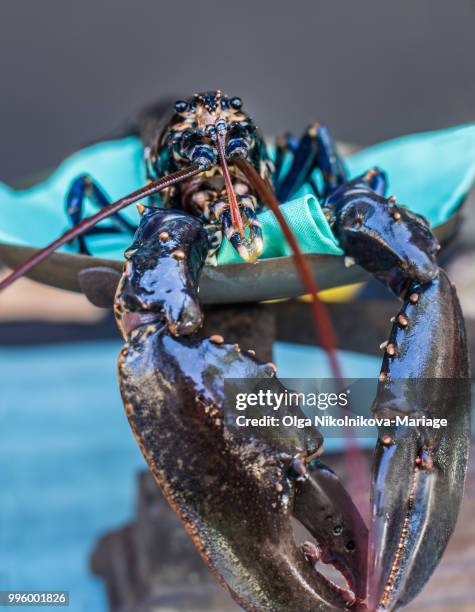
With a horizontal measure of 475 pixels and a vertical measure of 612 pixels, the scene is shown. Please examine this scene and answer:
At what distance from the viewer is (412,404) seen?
631mm

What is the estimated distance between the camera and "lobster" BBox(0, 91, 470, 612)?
1.88 ft

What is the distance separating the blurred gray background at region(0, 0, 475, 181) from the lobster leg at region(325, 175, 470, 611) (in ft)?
5.19

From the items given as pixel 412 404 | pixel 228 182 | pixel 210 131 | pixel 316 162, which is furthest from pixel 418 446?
pixel 316 162

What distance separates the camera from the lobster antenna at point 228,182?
0.69 meters

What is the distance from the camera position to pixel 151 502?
44.5 inches

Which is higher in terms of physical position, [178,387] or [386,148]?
[386,148]

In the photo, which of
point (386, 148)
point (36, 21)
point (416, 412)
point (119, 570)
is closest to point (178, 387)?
point (416, 412)

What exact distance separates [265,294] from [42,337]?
3.45ft

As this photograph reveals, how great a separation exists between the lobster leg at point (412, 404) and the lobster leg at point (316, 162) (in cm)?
33

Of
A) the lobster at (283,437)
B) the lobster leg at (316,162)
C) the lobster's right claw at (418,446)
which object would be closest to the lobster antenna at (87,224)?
the lobster at (283,437)

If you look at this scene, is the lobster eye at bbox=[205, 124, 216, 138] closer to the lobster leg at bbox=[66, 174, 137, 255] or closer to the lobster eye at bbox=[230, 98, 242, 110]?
the lobster eye at bbox=[230, 98, 242, 110]

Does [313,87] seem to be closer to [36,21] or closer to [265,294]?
[36,21]

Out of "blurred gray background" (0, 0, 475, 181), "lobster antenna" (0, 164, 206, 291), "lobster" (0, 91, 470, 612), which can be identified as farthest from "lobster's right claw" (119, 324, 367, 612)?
"blurred gray background" (0, 0, 475, 181)

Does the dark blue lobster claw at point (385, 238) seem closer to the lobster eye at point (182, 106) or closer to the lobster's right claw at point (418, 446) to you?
the lobster's right claw at point (418, 446)
